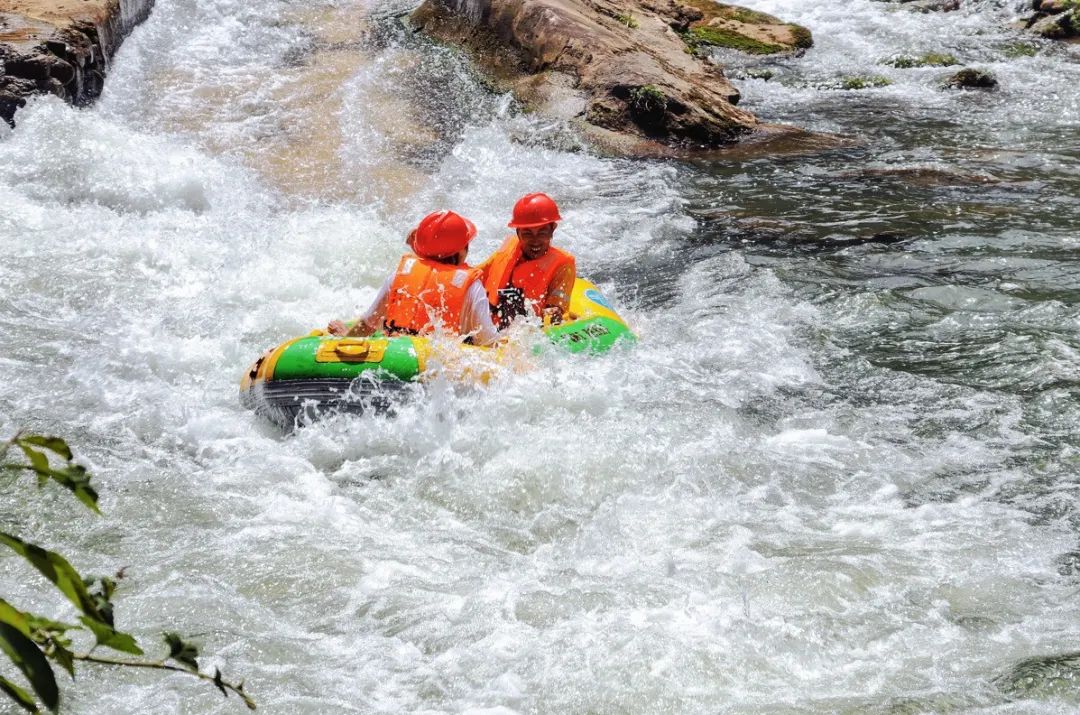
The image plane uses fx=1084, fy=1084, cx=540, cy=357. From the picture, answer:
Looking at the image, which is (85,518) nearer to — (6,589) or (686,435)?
(6,589)

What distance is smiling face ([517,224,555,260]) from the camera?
21.7 feet

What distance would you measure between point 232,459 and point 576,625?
2.16m

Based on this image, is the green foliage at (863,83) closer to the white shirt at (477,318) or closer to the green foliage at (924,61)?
the green foliage at (924,61)

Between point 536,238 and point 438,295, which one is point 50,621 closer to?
point 438,295

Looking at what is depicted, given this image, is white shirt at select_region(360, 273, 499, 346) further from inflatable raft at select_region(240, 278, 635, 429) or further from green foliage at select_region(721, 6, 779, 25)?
green foliage at select_region(721, 6, 779, 25)

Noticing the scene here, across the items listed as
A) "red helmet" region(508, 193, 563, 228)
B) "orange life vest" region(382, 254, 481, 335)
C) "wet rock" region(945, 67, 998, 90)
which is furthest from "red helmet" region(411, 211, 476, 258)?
"wet rock" region(945, 67, 998, 90)

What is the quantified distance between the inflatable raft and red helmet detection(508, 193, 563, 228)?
1.12 metres

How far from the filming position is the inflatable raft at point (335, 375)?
18.4 ft

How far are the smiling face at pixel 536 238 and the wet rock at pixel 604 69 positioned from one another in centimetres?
436

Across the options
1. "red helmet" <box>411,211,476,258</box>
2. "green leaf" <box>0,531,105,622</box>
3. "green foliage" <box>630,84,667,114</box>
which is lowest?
"green foliage" <box>630,84,667,114</box>

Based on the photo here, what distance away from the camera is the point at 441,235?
6.09 m

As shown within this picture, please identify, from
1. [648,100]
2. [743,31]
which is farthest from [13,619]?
[743,31]

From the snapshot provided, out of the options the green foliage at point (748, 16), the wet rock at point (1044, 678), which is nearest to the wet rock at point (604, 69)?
the green foliage at point (748, 16)

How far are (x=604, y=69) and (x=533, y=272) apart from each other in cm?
558
